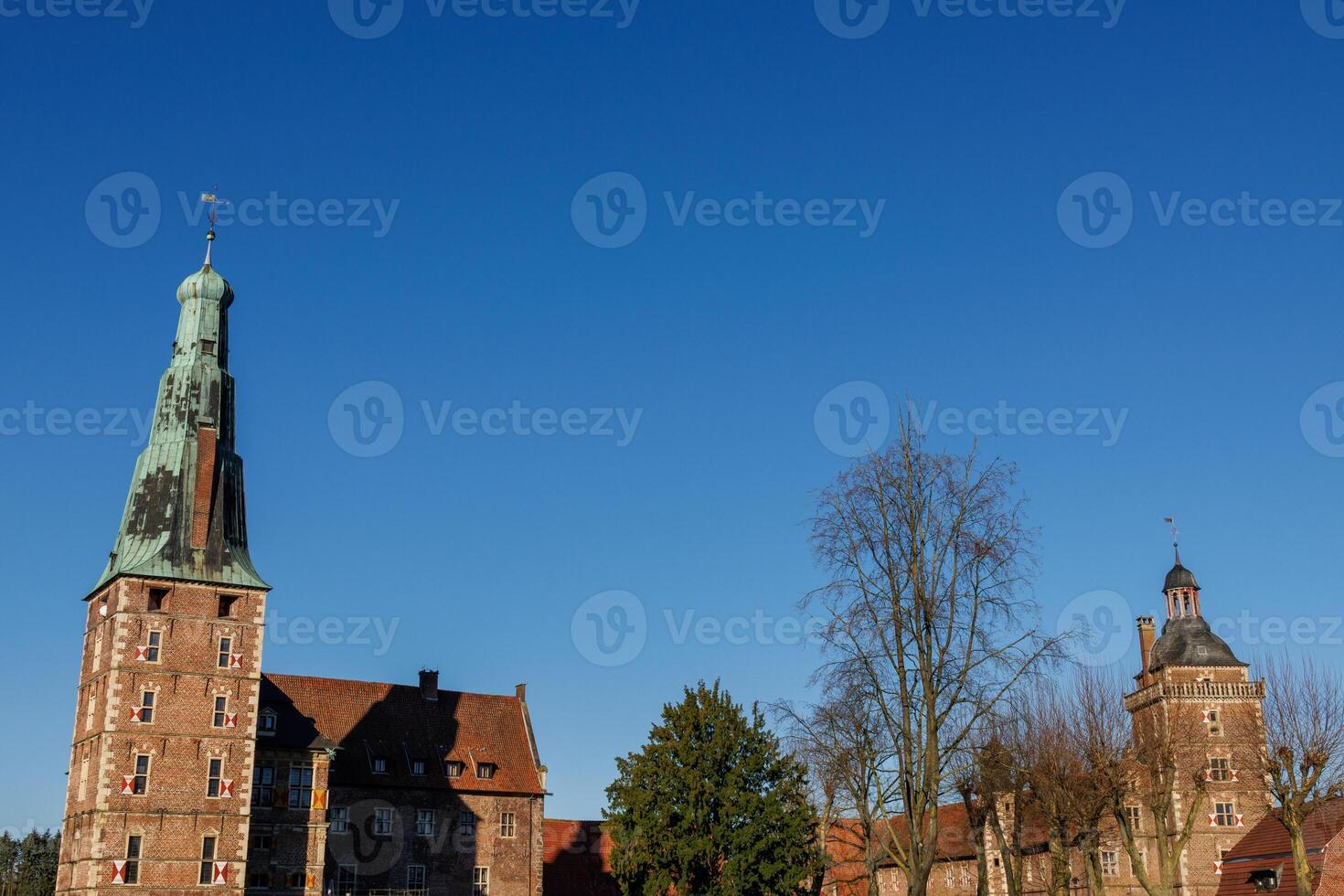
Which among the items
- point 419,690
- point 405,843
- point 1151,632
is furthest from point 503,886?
point 1151,632

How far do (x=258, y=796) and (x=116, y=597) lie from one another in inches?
485

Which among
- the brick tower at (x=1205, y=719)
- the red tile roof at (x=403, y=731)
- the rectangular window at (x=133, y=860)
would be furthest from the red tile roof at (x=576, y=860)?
the brick tower at (x=1205, y=719)

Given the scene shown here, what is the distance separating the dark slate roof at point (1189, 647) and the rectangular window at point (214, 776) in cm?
5402

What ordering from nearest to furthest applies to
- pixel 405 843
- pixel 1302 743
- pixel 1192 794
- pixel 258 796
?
pixel 1302 743
pixel 258 796
pixel 405 843
pixel 1192 794

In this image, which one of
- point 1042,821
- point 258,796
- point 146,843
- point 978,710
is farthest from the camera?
point 258,796

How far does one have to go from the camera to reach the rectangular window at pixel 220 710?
180ft

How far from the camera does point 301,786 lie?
61688 millimetres

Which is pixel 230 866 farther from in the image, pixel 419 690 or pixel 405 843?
pixel 419 690

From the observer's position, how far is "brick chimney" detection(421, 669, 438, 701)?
73875mm

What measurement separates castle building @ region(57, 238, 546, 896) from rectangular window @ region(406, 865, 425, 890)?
0.32 ft

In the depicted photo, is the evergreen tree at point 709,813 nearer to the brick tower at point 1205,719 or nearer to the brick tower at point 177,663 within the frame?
the brick tower at point 177,663

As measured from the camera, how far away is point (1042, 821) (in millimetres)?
56562

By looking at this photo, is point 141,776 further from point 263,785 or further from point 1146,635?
point 1146,635

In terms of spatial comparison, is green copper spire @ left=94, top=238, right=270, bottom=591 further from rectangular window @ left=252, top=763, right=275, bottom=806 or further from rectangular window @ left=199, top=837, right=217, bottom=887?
rectangular window @ left=199, top=837, right=217, bottom=887
